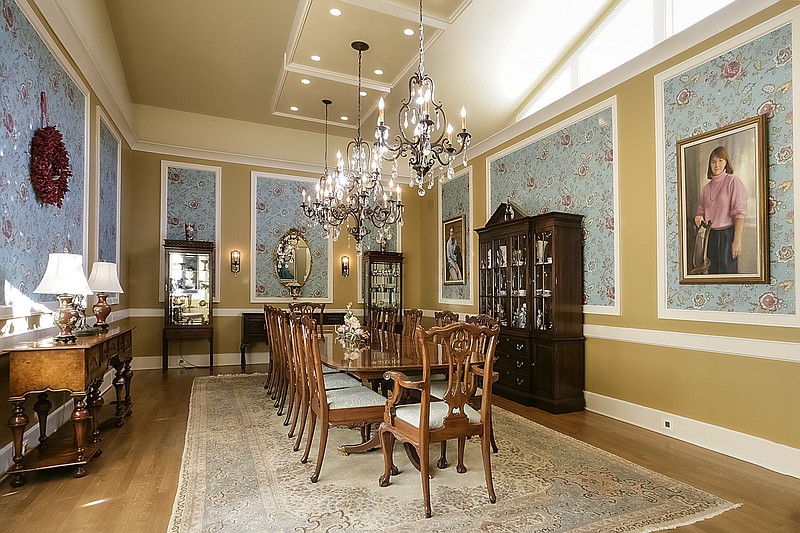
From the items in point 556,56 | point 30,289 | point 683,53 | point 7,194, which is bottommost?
point 30,289

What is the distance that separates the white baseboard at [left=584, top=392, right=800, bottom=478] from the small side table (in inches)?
196

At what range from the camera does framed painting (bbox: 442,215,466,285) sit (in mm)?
7605

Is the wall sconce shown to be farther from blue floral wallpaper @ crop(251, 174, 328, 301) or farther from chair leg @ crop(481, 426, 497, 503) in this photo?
chair leg @ crop(481, 426, 497, 503)

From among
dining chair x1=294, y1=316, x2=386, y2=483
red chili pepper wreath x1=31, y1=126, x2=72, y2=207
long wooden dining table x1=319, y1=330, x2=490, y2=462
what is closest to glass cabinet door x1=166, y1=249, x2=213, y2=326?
red chili pepper wreath x1=31, y1=126, x2=72, y2=207

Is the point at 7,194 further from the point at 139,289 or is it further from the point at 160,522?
the point at 139,289

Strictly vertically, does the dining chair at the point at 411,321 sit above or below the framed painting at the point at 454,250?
below

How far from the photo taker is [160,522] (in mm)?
2486

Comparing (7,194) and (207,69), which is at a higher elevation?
(207,69)

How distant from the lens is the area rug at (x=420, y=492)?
2.47 m

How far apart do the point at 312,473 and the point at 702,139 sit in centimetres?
397

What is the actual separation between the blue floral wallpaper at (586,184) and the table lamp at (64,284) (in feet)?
15.0

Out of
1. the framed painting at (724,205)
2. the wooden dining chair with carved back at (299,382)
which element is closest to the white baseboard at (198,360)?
the wooden dining chair with carved back at (299,382)

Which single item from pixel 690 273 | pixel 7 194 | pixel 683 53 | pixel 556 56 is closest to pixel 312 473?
pixel 7 194

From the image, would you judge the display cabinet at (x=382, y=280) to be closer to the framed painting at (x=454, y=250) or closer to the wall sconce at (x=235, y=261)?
the framed painting at (x=454, y=250)
